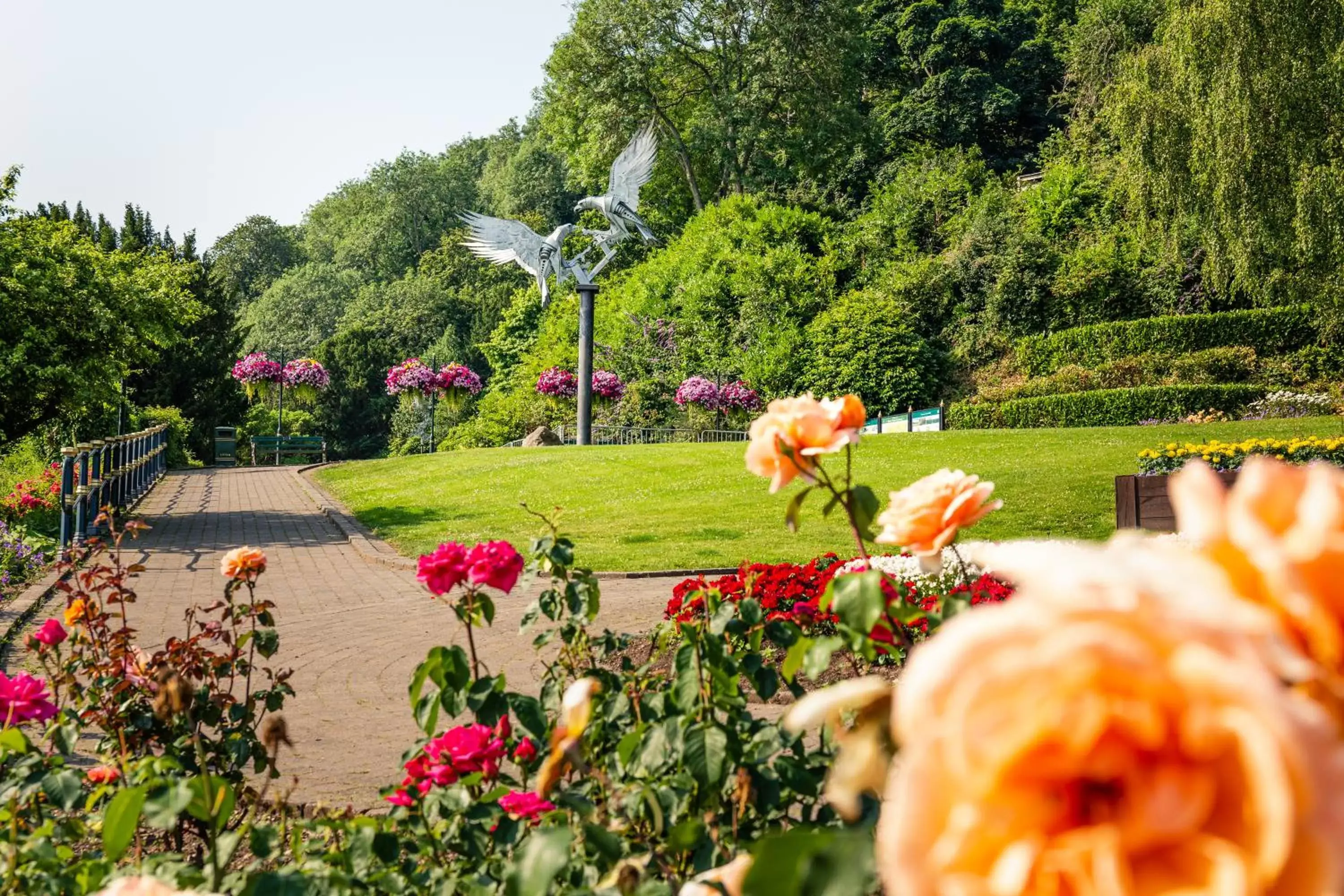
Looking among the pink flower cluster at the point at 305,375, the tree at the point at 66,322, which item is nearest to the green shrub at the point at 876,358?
the pink flower cluster at the point at 305,375

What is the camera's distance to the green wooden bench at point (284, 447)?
2995 centimetres

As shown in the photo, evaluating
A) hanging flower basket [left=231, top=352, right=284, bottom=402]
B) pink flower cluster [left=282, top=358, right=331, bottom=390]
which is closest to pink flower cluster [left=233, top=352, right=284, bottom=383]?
hanging flower basket [left=231, top=352, right=284, bottom=402]

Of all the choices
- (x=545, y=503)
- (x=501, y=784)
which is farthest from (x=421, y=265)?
(x=501, y=784)

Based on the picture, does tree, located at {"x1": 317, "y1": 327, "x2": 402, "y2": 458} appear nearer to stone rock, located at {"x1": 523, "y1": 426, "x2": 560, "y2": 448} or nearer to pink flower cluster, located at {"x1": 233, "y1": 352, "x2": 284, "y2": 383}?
pink flower cluster, located at {"x1": 233, "y1": 352, "x2": 284, "y2": 383}

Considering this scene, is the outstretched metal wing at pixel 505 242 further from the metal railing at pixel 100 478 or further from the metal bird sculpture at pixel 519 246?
the metal railing at pixel 100 478

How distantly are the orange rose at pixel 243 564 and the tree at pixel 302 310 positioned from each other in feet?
173

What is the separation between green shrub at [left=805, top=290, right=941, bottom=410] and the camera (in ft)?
92.3

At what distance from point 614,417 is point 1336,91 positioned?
1840 cm

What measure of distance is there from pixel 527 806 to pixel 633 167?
21.6 metres

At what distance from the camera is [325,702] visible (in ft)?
19.1

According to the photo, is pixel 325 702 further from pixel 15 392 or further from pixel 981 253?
pixel 981 253

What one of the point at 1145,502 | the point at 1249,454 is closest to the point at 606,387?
the point at 1249,454

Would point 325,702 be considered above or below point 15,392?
below

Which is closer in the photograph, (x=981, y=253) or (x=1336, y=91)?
(x=1336, y=91)
